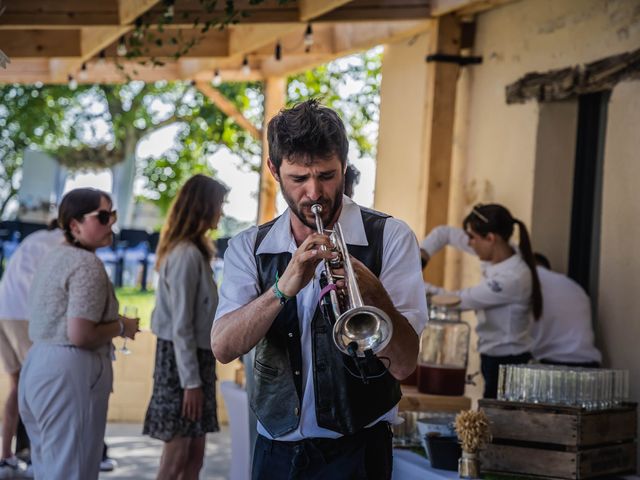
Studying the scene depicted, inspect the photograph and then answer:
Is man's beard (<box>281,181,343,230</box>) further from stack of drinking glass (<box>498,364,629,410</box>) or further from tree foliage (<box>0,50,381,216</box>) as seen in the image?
tree foliage (<box>0,50,381,216</box>)

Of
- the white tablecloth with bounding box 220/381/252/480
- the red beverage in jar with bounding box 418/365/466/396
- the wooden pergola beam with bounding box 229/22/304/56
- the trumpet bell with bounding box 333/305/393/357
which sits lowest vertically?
the white tablecloth with bounding box 220/381/252/480

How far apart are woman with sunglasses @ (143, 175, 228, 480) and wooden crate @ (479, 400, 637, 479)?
4.37ft

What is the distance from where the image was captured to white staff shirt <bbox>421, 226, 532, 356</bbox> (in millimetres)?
5066

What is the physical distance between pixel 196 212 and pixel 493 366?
1636 mm

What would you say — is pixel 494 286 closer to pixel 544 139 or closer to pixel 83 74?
pixel 544 139

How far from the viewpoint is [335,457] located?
101 inches

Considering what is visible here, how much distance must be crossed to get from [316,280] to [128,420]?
6145 millimetres

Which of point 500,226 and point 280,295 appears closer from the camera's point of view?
point 280,295

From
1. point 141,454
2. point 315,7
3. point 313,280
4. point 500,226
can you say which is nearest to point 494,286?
point 500,226

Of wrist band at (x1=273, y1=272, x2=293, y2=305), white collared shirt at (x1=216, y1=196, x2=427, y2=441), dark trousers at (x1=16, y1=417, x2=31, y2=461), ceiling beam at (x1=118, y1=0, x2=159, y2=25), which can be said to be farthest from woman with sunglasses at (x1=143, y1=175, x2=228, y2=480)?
dark trousers at (x1=16, y1=417, x2=31, y2=461)

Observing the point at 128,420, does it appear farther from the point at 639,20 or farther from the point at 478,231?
the point at 639,20

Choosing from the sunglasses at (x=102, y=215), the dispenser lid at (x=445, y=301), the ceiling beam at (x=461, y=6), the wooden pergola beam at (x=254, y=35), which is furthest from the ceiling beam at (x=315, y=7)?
the sunglasses at (x=102, y=215)

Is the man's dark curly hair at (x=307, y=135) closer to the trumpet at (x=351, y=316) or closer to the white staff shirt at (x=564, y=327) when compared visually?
the trumpet at (x=351, y=316)

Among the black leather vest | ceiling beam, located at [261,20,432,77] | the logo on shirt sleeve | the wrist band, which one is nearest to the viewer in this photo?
the wrist band
